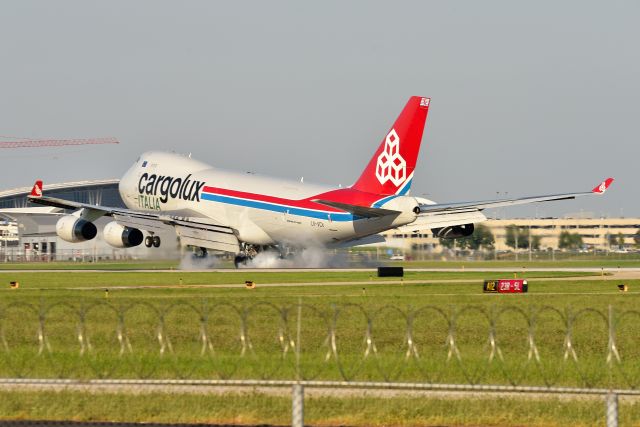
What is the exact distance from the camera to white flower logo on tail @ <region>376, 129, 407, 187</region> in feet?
256

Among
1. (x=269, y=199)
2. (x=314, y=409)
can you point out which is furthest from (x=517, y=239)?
(x=314, y=409)

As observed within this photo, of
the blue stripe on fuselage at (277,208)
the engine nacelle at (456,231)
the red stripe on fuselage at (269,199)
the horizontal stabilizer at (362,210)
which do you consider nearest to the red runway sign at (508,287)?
the horizontal stabilizer at (362,210)

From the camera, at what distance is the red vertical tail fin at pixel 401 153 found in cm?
7769

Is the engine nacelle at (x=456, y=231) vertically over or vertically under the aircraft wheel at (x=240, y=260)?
over

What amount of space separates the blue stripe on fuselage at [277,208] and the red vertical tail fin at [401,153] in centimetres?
265

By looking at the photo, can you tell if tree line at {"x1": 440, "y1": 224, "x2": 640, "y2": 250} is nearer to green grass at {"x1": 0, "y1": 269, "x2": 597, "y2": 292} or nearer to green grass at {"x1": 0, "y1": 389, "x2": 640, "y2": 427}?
green grass at {"x1": 0, "y1": 269, "x2": 597, "y2": 292}

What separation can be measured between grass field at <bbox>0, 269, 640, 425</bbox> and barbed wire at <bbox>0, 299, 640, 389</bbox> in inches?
2.4

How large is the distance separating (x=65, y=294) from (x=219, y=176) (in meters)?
35.6

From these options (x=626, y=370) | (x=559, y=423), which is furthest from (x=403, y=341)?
(x=559, y=423)

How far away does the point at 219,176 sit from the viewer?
9044 cm

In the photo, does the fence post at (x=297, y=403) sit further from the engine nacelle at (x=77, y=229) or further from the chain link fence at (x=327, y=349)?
Result: the engine nacelle at (x=77, y=229)

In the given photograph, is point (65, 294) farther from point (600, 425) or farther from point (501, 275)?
point (600, 425)

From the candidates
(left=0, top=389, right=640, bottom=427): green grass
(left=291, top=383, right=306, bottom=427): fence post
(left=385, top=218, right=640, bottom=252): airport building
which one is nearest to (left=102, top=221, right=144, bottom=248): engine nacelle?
(left=385, top=218, right=640, bottom=252): airport building

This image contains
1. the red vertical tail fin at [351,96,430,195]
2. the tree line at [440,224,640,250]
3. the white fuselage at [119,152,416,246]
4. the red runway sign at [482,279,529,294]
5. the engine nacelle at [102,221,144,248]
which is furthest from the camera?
the tree line at [440,224,640,250]
